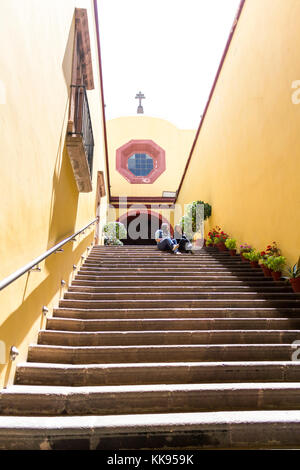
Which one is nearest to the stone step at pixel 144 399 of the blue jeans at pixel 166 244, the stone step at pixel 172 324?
the stone step at pixel 172 324

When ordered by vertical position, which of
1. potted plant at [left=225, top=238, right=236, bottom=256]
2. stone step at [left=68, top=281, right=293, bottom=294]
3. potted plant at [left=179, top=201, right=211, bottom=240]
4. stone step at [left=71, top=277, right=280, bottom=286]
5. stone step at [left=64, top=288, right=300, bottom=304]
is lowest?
stone step at [left=64, top=288, right=300, bottom=304]

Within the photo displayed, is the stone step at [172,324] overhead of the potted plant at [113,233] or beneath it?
beneath

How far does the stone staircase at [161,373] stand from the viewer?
189cm

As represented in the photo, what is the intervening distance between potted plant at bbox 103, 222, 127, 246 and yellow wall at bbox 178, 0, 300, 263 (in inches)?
147

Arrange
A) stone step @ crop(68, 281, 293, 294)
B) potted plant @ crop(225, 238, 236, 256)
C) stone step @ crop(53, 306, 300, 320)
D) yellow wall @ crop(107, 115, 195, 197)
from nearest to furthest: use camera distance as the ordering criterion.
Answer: stone step @ crop(53, 306, 300, 320) → stone step @ crop(68, 281, 293, 294) → potted plant @ crop(225, 238, 236, 256) → yellow wall @ crop(107, 115, 195, 197)

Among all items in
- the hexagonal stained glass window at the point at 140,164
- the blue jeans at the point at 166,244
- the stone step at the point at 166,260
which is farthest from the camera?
the hexagonal stained glass window at the point at 140,164

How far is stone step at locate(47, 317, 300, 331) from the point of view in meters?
3.22

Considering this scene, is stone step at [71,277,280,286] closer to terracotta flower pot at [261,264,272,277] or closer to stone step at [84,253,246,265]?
terracotta flower pot at [261,264,272,277]

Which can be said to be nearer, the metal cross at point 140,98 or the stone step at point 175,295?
the stone step at point 175,295

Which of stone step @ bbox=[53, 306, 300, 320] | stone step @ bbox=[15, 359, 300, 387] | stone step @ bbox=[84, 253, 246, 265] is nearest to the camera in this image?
stone step @ bbox=[15, 359, 300, 387]

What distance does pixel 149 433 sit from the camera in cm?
190

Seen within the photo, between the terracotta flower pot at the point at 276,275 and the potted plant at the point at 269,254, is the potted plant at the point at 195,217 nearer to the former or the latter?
the potted plant at the point at 269,254

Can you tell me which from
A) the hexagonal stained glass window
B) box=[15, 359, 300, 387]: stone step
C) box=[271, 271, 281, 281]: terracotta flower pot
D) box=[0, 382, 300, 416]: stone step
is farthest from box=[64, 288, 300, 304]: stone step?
the hexagonal stained glass window
